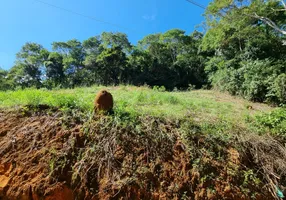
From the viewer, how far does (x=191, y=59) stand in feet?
45.3

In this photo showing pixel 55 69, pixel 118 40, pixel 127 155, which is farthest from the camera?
pixel 118 40

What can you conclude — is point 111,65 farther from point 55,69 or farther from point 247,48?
point 247,48

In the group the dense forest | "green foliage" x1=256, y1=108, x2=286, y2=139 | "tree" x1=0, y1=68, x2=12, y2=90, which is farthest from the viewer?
"tree" x1=0, y1=68, x2=12, y2=90

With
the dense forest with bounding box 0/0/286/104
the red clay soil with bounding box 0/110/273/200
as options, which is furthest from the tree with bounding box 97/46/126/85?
the red clay soil with bounding box 0/110/273/200

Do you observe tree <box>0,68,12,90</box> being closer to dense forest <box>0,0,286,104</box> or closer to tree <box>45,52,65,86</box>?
dense forest <box>0,0,286,104</box>

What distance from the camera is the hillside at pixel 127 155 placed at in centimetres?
210

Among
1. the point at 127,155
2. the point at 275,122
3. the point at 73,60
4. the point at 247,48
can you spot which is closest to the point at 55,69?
the point at 73,60

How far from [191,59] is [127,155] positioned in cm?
1263

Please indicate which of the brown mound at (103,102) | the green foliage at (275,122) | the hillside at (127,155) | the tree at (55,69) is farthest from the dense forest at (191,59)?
the brown mound at (103,102)

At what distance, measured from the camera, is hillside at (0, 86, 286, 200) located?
2098 mm

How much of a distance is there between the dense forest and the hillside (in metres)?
5.22

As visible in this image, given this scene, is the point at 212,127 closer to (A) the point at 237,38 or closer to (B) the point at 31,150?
(B) the point at 31,150

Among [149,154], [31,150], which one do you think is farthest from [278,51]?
[31,150]

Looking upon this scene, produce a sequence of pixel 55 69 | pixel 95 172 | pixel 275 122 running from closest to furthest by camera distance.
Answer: pixel 95 172
pixel 275 122
pixel 55 69
